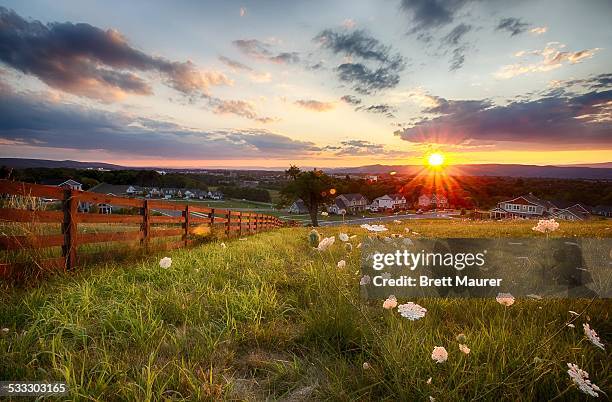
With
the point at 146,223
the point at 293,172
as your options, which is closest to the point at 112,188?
the point at 293,172

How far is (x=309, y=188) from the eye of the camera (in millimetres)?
59719

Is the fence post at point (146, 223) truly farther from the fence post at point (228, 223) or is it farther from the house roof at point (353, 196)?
the house roof at point (353, 196)

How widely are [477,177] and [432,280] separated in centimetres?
12412

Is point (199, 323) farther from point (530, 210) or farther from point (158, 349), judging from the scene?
point (530, 210)

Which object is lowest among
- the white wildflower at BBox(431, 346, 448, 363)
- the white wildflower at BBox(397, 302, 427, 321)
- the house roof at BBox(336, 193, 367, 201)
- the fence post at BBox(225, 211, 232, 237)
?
the house roof at BBox(336, 193, 367, 201)

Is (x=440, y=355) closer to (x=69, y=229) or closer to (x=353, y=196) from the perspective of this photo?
(x=69, y=229)

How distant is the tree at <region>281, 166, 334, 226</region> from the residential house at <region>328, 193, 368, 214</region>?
4343 cm

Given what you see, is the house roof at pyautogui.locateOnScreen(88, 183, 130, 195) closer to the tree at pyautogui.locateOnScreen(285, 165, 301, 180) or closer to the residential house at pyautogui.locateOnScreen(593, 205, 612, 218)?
the tree at pyautogui.locateOnScreen(285, 165, 301, 180)

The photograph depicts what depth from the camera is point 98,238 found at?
18.6 ft

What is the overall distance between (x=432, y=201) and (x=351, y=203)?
38.5 metres

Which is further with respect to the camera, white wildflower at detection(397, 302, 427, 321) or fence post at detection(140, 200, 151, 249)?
fence post at detection(140, 200, 151, 249)

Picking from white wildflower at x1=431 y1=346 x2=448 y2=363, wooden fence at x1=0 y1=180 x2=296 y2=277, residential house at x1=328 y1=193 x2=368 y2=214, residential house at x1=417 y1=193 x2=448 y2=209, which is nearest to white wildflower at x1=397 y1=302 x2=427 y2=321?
white wildflower at x1=431 y1=346 x2=448 y2=363

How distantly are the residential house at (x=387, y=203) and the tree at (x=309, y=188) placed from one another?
69989 mm

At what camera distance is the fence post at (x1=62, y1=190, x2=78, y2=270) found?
197 inches
